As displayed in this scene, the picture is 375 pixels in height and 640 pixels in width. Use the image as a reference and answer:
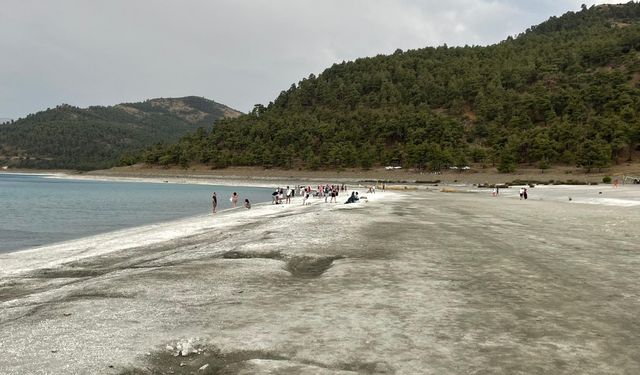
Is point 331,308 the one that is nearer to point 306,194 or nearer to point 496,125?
point 306,194

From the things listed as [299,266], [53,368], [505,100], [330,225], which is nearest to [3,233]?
[330,225]

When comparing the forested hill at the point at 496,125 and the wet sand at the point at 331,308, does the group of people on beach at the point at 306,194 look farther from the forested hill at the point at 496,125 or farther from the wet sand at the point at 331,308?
the forested hill at the point at 496,125

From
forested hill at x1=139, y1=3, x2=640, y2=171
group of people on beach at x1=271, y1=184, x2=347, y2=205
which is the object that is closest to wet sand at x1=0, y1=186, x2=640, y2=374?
group of people on beach at x1=271, y1=184, x2=347, y2=205

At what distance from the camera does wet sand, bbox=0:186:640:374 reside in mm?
6949

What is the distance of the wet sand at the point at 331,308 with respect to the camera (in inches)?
274

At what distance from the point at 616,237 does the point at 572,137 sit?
376 feet

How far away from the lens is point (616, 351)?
7.20 m

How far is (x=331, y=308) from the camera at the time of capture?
9.74m

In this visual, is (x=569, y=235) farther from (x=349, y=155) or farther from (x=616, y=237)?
(x=349, y=155)

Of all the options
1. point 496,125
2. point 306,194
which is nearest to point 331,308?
point 306,194

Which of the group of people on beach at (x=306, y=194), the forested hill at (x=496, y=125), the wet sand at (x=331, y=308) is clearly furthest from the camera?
the forested hill at (x=496, y=125)

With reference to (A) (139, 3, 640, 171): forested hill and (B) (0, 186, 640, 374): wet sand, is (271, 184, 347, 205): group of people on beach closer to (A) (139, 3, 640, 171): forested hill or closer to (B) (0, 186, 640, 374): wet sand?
(B) (0, 186, 640, 374): wet sand

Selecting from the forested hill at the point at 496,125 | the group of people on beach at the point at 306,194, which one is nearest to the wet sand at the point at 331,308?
the group of people on beach at the point at 306,194

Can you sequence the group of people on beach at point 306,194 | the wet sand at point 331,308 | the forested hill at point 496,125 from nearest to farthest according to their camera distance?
the wet sand at point 331,308 < the group of people on beach at point 306,194 < the forested hill at point 496,125
